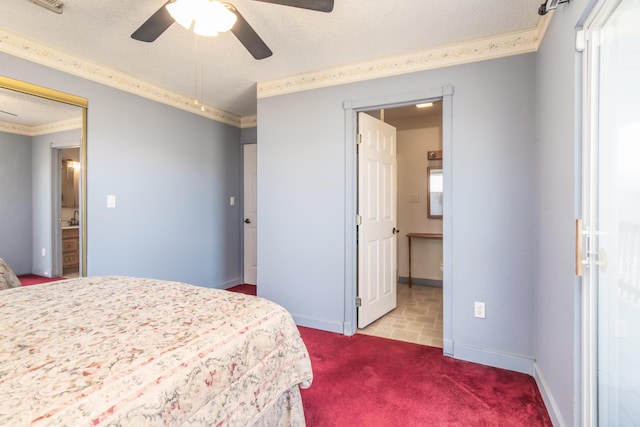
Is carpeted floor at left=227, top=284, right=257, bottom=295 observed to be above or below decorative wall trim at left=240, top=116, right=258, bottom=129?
below

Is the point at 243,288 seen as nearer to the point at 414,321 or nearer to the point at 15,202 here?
the point at 414,321

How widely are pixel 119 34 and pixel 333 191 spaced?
1.98 m

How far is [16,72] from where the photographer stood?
7.48ft

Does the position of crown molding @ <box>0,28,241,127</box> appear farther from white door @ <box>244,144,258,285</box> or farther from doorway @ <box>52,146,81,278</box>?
white door @ <box>244,144,258,285</box>

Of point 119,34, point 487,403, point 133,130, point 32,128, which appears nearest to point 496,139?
point 487,403

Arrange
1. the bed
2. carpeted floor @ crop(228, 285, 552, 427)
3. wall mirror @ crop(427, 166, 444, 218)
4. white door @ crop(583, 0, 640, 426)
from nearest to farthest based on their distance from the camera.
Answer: the bed < white door @ crop(583, 0, 640, 426) < carpeted floor @ crop(228, 285, 552, 427) < wall mirror @ crop(427, 166, 444, 218)

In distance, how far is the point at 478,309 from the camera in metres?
2.36

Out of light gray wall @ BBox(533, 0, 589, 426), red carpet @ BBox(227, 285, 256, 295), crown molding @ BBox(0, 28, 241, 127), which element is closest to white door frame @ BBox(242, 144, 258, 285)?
red carpet @ BBox(227, 285, 256, 295)

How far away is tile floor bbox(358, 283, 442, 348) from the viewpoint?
111 inches

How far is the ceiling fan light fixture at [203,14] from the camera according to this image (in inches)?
59.2

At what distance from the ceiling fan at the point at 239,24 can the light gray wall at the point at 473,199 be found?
3.56 feet

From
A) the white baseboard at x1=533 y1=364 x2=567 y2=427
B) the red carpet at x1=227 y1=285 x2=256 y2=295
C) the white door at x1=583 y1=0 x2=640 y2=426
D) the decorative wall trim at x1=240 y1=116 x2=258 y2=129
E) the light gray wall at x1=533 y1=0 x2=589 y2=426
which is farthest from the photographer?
the decorative wall trim at x1=240 y1=116 x2=258 y2=129

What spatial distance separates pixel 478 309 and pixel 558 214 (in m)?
0.98

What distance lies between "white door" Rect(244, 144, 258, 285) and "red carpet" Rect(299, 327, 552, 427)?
210cm
